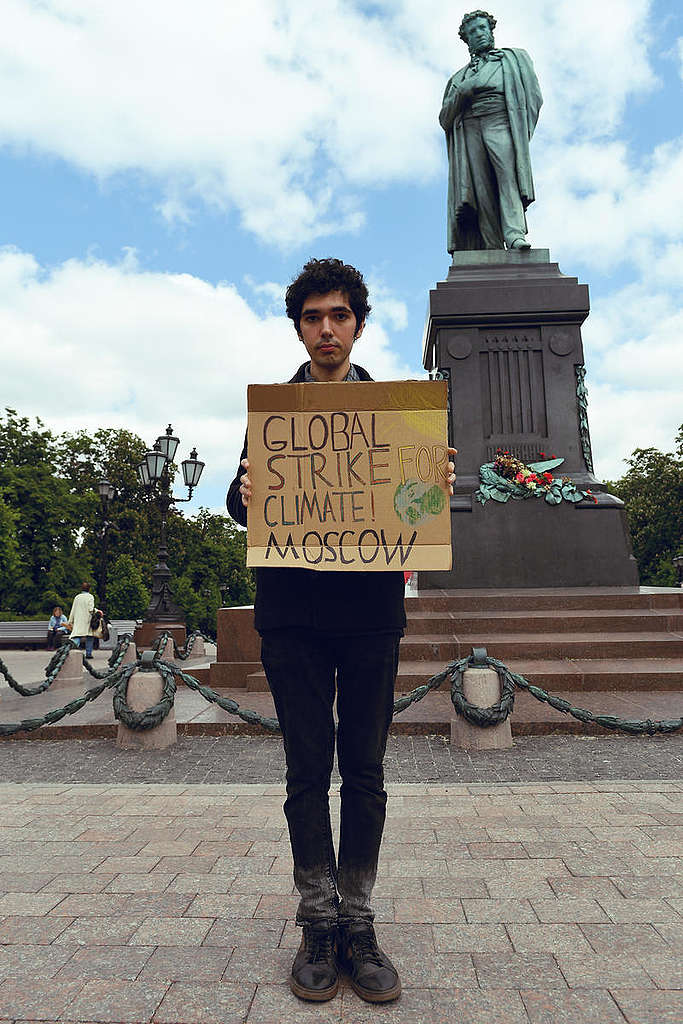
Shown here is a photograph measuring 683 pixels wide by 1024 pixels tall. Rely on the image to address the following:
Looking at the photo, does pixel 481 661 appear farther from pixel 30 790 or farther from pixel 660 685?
pixel 30 790

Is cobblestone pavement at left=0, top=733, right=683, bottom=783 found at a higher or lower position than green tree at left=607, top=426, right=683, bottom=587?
lower

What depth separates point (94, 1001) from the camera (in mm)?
2371

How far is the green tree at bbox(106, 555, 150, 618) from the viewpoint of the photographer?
37.8 meters

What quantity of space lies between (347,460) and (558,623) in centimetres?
686

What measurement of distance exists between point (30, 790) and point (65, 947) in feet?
8.71

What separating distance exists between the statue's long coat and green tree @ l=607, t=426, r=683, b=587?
2690cm

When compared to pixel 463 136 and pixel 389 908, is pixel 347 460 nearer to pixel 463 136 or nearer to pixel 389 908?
pixel 389 908

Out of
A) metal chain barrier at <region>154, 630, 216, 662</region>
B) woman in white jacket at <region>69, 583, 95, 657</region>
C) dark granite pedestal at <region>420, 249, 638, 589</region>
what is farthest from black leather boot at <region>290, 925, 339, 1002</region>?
woman in white jacket at <region>69, 583, 95, 657</region>

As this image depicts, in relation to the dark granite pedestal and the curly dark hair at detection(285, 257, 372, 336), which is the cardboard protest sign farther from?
the dark granite pedestal

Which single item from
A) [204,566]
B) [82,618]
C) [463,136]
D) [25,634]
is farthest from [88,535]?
[463,136]

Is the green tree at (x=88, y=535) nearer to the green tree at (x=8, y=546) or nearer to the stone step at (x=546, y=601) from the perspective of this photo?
the green tree at (x=8, y=546)

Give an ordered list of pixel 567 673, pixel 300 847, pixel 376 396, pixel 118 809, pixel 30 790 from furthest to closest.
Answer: pixel 567 673
pixel 30 790
pixel 118 809
pixel 376 396
pixel 300 847

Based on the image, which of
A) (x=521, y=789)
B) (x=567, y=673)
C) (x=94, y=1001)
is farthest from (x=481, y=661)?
(x=94, y=1001)

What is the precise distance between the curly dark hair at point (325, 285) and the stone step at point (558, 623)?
254 inches
